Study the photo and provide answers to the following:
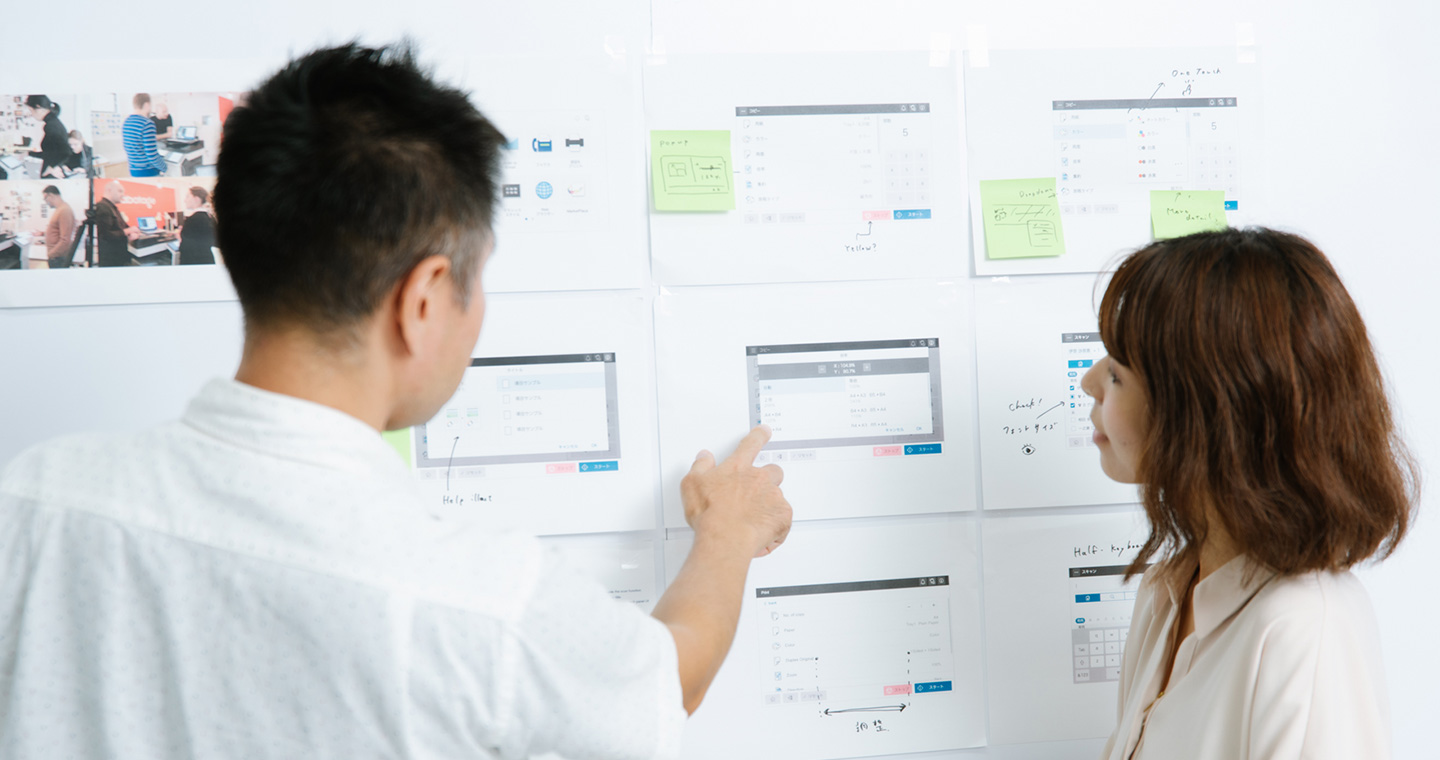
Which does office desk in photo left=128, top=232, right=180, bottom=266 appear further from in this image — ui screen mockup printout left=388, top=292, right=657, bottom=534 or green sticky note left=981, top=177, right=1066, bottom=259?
green sticky note left=981, top=177, right=1066, bottom=259

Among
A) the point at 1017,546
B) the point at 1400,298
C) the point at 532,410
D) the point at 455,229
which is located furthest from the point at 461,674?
the point at 1400,298

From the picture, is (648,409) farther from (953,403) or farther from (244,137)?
(244,137)

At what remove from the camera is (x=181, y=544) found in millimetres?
538

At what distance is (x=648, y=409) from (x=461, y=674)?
56cm

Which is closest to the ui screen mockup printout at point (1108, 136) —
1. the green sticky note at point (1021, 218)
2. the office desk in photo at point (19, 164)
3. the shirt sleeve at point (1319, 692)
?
the green sticky note at point (1021, 218)

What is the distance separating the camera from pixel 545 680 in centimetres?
55

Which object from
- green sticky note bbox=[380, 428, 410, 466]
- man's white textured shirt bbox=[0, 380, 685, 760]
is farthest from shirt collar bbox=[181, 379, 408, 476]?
green sticky note bbox=[380, 428, 410, 466]

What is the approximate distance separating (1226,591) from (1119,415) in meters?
0.18

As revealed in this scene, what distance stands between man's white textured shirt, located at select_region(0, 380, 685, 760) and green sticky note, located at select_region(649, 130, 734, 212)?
0.58 metres

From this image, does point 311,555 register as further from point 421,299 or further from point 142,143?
point 142,143

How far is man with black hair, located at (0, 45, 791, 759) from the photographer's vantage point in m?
0.54

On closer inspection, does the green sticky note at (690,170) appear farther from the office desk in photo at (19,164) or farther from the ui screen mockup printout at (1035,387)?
the office desk in photo at (19,164)

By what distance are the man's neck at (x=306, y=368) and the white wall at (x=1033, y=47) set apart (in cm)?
53

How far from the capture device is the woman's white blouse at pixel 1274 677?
711mm
